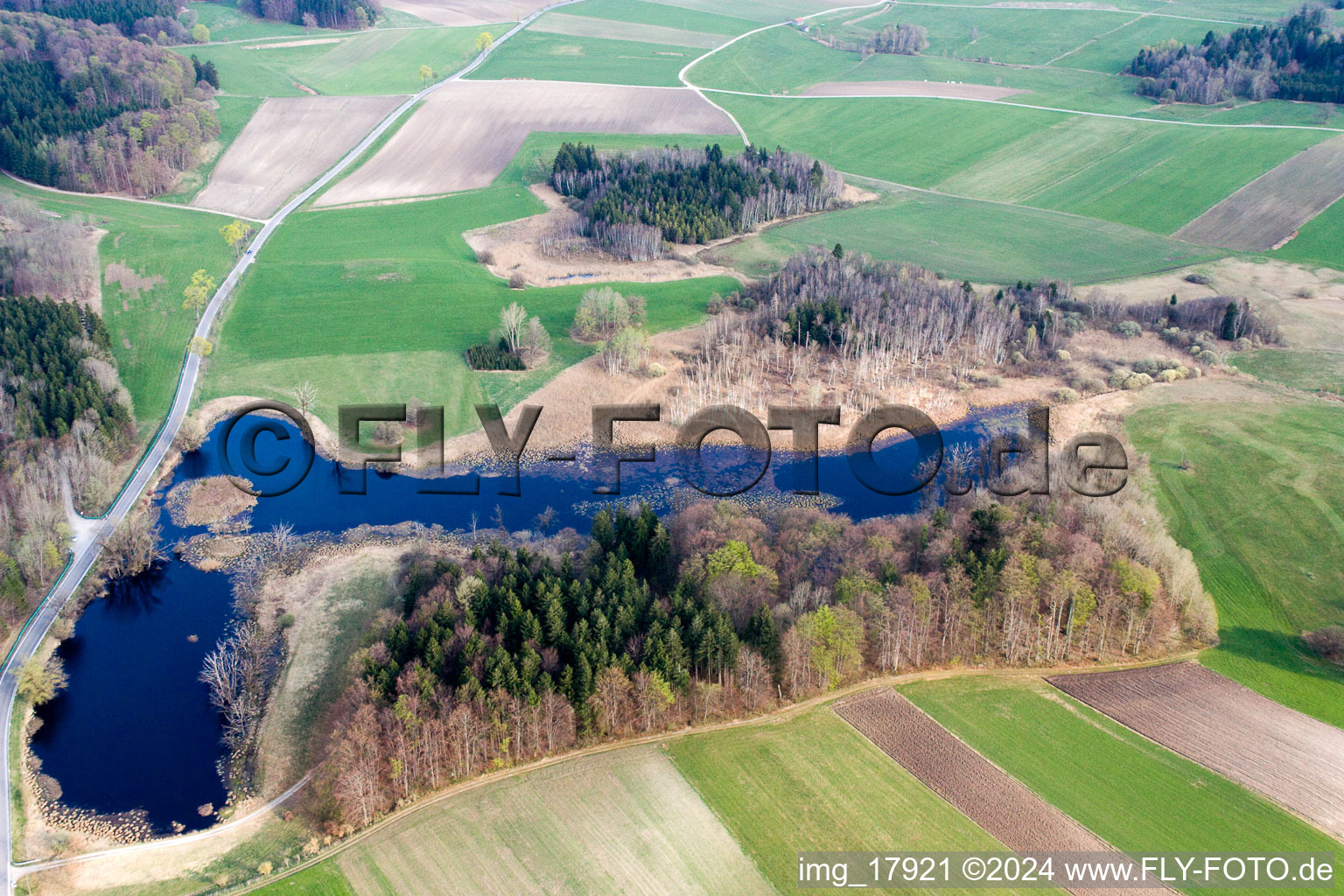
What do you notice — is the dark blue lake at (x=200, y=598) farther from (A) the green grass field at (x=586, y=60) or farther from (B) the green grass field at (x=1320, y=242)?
(A) the green grass field at (x=586, y=60)

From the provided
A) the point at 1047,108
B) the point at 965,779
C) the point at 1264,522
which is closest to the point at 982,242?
the point at 1047,108

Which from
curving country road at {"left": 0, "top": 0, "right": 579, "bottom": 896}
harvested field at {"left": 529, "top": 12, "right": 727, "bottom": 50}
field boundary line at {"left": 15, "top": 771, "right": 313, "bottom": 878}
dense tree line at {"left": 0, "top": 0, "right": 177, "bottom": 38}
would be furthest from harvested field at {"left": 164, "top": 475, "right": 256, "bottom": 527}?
harvested field at {"left": 529, "top": 12, "right": 727, "bottom": 50}

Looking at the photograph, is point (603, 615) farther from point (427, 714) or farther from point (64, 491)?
point (64, 491)

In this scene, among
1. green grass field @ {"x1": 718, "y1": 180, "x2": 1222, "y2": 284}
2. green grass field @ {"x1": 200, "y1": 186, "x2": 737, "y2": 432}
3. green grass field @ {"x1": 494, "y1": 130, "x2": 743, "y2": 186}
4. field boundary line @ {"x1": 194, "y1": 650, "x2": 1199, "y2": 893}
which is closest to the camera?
field boundary line @ {"x1": 194, "y1": 650, "x2": 1199, "y2": 893}

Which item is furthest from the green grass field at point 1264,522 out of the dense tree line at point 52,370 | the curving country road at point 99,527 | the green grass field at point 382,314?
the dense tree line at point 52,370

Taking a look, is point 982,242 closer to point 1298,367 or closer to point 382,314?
point 1298,367

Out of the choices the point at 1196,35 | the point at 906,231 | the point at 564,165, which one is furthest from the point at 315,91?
the point at 1196,35

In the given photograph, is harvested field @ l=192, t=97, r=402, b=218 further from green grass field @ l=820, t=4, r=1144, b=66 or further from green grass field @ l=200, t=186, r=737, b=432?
green grass field @ l=820, t=4, r=1144, b=66

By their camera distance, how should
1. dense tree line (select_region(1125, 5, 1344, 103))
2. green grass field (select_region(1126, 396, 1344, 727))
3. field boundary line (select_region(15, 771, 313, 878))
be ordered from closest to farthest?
field boundary line (select_region(15, 771, 313, 878)) < green grass field (select_region(1126, 396, 1344, 727)) < dense tree line (select_region(1125, 5, 1344, 103))

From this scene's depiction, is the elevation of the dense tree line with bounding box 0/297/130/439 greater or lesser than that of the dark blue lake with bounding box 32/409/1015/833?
greater
